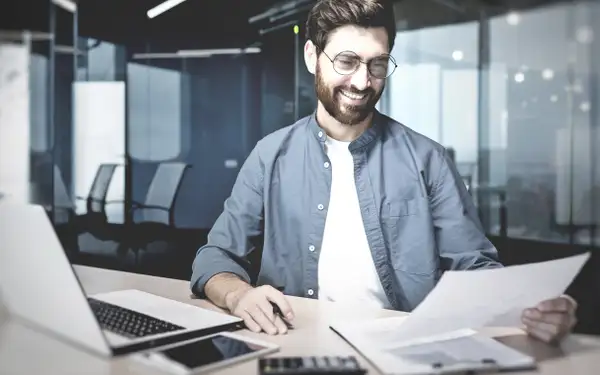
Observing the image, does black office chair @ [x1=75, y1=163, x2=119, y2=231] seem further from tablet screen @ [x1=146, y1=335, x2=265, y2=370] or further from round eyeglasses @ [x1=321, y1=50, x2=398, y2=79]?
tablet screen @ [x1=146, y1=335, x2=265, y2=370]

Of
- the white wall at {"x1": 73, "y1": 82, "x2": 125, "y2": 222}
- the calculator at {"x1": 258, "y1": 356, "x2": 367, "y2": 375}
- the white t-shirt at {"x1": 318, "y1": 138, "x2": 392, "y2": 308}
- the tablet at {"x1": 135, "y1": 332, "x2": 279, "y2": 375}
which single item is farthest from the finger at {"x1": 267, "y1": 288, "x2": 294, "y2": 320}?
the white wall at {"x1": 73, "y1": 82, "x2": 125, "y2": 222}

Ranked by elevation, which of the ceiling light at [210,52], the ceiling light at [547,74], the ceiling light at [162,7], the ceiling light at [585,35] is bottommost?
the ceiling light at [547,74]

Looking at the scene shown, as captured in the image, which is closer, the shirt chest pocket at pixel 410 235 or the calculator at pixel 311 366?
the calculator at pixel 311 366

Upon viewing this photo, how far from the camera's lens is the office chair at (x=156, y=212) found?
2.09 metres

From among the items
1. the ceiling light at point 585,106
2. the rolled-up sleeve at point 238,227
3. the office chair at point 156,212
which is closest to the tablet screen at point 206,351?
the rolled-up sleeve at point 238,227

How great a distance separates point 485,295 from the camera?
1027mm

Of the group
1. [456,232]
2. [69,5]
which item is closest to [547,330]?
[456,232]

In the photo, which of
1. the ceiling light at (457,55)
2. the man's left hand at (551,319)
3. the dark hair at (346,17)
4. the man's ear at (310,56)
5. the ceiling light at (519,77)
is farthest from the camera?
the ceiling light at (519,77)

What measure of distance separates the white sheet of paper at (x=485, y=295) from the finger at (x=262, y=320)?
0.23m

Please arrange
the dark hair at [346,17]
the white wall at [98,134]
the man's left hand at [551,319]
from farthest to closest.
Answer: the white wall at [98,134]
the dark hair at [346,17]
the man's left hand at [551,319]

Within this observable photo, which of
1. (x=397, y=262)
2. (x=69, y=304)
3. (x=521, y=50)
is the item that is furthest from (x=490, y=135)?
(x=69, y=304)

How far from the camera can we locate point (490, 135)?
2320mm

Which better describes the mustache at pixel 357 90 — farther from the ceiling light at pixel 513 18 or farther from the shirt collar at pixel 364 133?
the ceiling light at pixel 513 18

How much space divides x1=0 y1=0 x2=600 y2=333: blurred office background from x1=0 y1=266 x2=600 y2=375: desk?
764 millimetres
